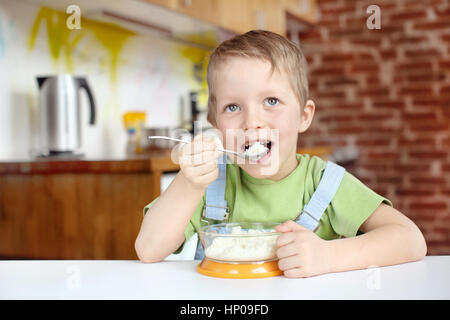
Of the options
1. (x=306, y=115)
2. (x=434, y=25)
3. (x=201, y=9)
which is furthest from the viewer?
(x=434, y=25)

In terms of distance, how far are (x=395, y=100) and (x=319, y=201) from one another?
2.58 metres

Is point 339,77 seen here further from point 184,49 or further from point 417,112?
point 184,49

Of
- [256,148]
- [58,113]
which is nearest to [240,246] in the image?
[256,148]

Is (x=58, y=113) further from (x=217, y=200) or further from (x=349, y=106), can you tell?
(x=349, y=106)

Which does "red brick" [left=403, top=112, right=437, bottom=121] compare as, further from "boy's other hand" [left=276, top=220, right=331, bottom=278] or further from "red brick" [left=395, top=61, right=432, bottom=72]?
"boy's other hand" [left=276, top=220, right=331, bottom=278]

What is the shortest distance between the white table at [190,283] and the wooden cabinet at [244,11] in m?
1.41

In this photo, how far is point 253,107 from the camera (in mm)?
725

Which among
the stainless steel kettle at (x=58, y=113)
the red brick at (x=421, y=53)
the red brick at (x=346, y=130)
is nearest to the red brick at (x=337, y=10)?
the red brick at (x=421, y=53)

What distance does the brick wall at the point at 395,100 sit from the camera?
10.0 feet

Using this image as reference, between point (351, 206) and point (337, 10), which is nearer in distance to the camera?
point (351, 206)

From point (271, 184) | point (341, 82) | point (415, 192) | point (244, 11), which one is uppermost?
point (244, 11)

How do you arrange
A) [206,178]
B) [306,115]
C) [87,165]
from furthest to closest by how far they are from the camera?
[87,165] < [306,115] < [206,178]

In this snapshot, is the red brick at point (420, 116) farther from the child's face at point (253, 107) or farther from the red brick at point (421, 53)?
the child's face at point (253, 107)

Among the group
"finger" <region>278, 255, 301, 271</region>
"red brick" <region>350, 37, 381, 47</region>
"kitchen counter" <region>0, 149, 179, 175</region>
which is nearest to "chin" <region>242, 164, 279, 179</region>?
"finger" <region>278, 255, 301, 271</region>
